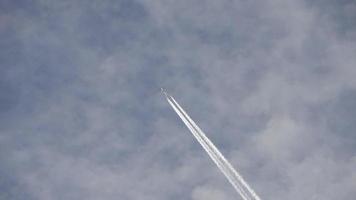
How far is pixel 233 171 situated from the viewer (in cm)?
17725

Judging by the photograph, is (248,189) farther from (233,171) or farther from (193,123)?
(193,123)

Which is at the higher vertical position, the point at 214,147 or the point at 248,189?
the point at 214,147

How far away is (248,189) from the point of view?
579ft

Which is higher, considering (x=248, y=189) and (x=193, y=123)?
(x=193, y=123)

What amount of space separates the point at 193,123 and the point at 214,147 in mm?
10672

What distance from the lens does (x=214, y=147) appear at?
181 metres

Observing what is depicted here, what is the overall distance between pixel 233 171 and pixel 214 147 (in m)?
10.4

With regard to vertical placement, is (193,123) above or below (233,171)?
above

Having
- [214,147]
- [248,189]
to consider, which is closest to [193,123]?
[214,147]

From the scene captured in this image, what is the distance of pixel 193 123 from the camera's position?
182750 millimetres

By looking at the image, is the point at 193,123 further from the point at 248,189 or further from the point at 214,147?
the point at 248,189

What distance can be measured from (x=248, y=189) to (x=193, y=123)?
2830 centimetres

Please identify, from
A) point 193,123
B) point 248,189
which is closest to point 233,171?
point 248,189
